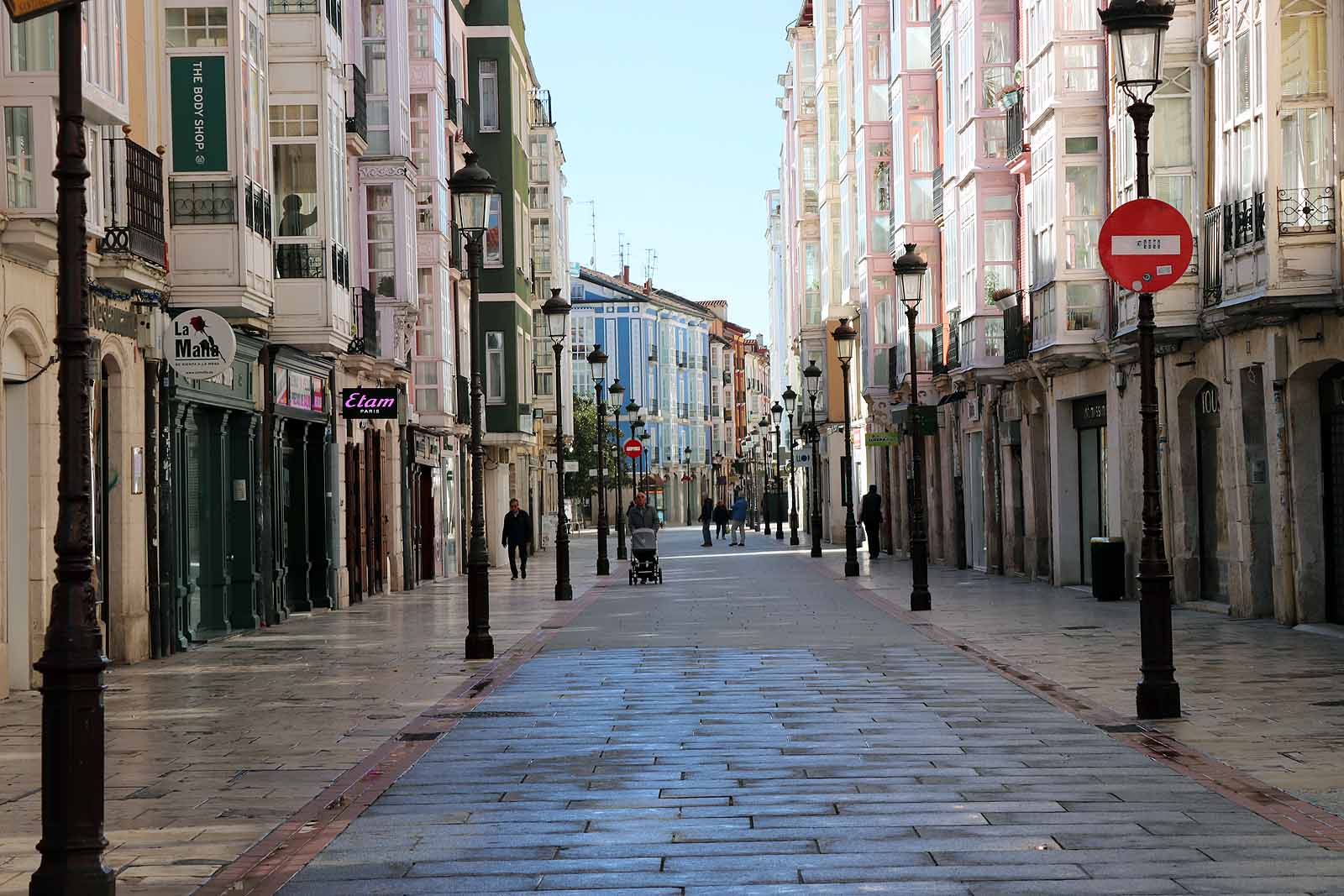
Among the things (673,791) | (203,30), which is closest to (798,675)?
(673,791)

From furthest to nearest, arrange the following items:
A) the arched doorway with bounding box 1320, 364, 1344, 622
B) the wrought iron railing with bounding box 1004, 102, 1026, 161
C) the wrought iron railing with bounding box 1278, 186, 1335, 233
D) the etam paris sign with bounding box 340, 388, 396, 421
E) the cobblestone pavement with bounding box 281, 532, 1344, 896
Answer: the wrought iron railing with bounding box 1004, 102, 1026, 161 → the etam paris sign with bounding box 340, 388, 396, 421 → the arched doorway with bounding box 1320, 364, 1344, 622 → the wrought iron railing with bounding box 1278, 186, 1335, 233 → the cobblestone pavement with bounding box 281, 532, 1344, 896

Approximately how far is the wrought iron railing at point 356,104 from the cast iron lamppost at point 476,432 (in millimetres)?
12797

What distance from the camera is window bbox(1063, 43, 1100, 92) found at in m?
32.0

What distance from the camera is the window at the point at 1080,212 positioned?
3225 centimetres

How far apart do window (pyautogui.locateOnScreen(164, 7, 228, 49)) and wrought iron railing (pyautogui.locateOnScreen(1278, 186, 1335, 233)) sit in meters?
12.9

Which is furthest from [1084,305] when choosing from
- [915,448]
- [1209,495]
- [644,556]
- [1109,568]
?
[644,556]

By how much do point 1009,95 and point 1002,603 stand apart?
13000mm

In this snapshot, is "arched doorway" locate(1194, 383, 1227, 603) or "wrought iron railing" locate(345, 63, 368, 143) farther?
"wrought iron railing" locate(345, 63, 368, 143)

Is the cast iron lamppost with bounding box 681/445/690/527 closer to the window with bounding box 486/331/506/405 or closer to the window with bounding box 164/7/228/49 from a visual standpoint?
the window with bounding box 486/331/506/405

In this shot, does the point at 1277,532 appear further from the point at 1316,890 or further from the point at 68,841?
the point at 68,841

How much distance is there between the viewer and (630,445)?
2356 inches

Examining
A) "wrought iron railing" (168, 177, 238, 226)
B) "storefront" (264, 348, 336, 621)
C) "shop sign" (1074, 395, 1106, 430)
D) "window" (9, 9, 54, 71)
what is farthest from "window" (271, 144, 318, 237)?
"shop sign" (1074, 395, 1106, 430)

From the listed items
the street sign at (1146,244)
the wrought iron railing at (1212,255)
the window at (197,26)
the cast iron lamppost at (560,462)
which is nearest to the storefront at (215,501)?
the window at (197,26)

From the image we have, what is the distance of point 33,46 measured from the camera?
17.3m
